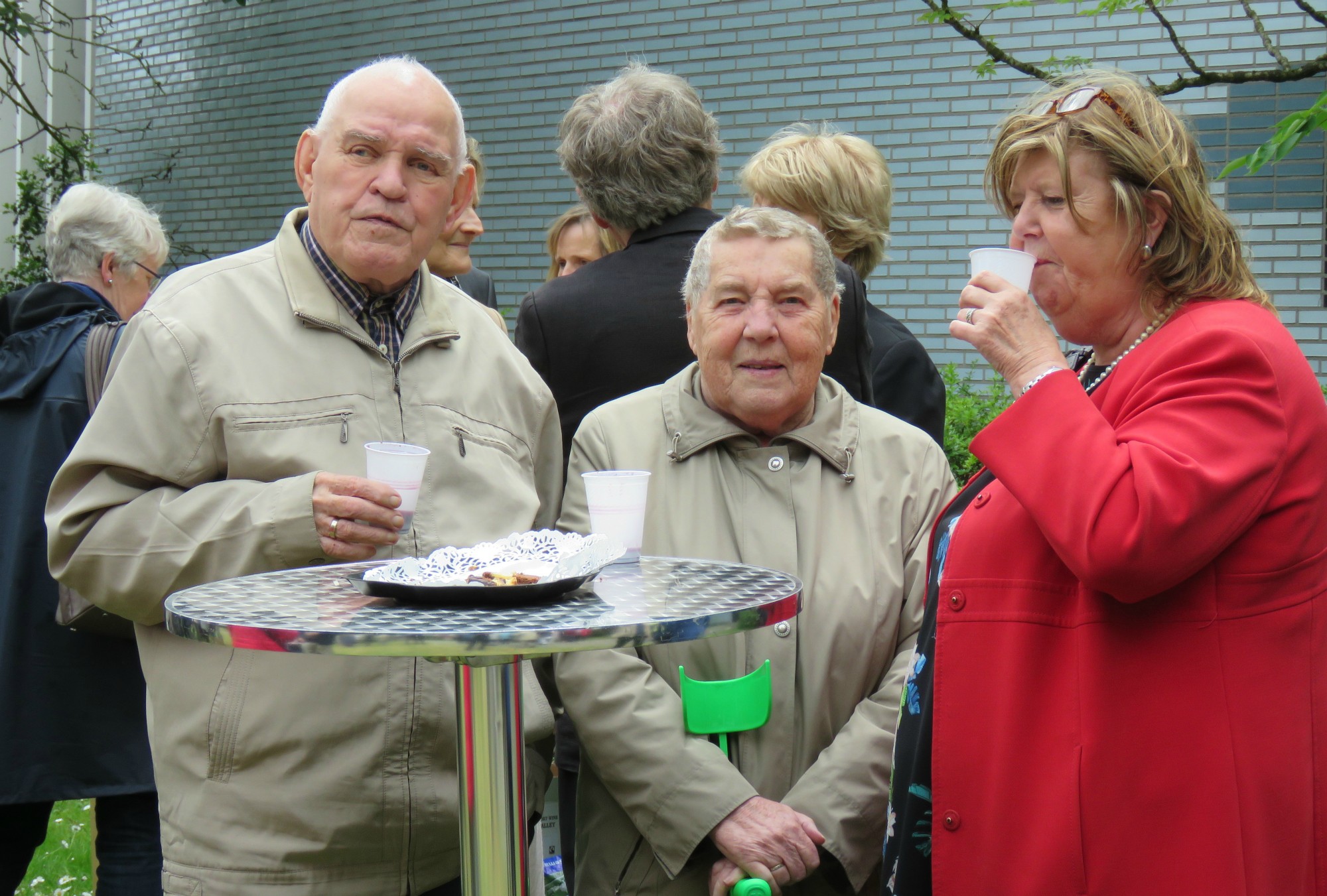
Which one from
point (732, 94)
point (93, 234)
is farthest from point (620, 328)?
point (732, 94)

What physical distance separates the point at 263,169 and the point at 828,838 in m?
9.93

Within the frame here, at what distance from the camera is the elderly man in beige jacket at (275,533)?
2.22 m

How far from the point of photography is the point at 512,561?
1.84 meters

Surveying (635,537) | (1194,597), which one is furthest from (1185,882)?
(635,537)

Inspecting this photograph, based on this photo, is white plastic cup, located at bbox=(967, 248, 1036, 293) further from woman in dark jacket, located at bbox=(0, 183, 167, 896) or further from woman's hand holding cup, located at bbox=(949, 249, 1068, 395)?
woman in dark jacket, located at bbox=(0, 183, 167, 896)

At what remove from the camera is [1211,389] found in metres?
1.84

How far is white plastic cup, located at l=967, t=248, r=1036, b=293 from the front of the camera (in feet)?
6.86

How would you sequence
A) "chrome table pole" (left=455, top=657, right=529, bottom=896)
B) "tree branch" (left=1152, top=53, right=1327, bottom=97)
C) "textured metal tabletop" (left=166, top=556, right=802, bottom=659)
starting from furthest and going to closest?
"tree branch" (left=1152, top=53, right=1327, bottom=97) < "chrome table pole" (left=455, top=657, right=529, bottom=896) < "textured metal tabletop" (left=166, top=556, right=802, bottom=659)

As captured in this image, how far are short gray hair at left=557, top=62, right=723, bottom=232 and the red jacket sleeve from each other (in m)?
1.68

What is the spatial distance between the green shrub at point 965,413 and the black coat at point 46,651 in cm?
403

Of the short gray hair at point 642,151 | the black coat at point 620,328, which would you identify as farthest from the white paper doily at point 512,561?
the short gray hair at point 642,151

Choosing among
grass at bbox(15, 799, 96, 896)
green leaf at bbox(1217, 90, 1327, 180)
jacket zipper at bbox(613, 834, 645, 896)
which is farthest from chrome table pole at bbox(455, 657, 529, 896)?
grass at bbox(15, 799, 96, 896)

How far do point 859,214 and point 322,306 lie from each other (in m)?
1.96

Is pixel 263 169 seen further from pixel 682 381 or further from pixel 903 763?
pixel 903 763
